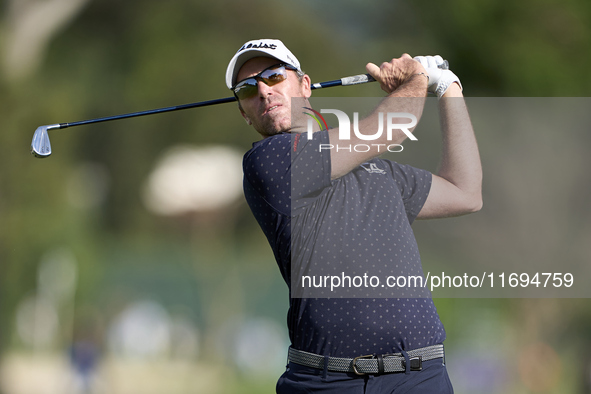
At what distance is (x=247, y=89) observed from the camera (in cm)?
282

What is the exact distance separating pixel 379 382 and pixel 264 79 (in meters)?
1.11

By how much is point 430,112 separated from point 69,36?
44.7 feet

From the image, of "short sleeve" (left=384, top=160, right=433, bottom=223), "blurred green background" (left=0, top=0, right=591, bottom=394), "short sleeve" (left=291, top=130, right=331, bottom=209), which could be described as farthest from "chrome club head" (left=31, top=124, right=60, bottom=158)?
"blurred green background" (left=0, top=0, right=591, bottom=394)

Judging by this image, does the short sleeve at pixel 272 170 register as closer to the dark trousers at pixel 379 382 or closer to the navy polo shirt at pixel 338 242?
the navy polo shirt at pixel 338 242

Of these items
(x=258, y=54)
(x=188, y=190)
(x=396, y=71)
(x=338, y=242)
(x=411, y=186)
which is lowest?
(x=338, y=242)

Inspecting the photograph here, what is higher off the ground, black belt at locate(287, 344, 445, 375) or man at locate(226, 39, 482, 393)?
man at locate(226, 39, 482, 393)

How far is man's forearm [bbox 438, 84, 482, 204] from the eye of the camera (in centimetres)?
274

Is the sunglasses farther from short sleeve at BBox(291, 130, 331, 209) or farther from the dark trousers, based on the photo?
the dark trousers

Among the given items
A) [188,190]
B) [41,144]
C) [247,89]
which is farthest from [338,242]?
[188,190]

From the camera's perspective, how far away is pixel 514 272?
3.18 metres

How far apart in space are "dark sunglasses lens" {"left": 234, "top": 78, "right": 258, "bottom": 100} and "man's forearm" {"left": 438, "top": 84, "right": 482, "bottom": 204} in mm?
647

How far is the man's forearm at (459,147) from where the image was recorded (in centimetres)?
274

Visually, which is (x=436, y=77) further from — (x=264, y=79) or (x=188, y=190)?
(x=188, y=190)

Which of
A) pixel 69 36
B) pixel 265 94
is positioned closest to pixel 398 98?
pixel 265 94
